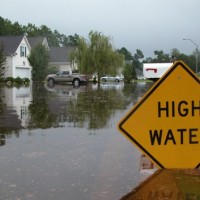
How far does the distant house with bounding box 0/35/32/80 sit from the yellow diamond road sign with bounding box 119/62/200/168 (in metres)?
47.4

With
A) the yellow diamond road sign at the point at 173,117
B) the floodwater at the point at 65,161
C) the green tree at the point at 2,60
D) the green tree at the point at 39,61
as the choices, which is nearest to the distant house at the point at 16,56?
the green tree at the point at 39,61

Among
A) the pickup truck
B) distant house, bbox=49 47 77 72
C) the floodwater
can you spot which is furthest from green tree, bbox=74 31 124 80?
the floodwater

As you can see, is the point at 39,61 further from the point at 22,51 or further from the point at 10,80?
the point at 10,80

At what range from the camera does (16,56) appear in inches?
2048

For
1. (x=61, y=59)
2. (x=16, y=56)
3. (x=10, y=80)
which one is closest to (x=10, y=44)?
(x=16, y=56)

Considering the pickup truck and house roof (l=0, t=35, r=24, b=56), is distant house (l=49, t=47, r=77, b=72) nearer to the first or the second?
house roof (l=0, t=35, r=24, b=56)

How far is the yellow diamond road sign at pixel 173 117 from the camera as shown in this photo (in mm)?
3949

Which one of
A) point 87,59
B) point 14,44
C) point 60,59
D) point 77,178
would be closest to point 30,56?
point 14,44

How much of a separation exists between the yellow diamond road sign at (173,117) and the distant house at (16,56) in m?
47.4

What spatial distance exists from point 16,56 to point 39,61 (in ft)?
12.5

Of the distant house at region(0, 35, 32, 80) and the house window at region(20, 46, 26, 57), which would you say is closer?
the distant house at region(0, 35, 32, 80)

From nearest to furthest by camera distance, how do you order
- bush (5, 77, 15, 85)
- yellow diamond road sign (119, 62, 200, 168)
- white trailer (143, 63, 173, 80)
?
1. yellow diamond road sign (119, 62, 200, 168)
2. white trailer (143, 63, 173, 80)
3. bush (5, 77, 15, 85)

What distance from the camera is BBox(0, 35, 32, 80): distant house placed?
50.8 m

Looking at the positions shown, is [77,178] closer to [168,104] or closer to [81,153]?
[81,153]
